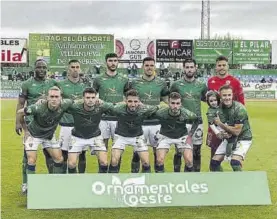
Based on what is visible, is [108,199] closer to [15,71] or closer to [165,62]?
[165,62]

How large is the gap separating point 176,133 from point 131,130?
2.32 ft

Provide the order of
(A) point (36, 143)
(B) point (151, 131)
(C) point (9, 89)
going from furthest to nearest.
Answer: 1. (C) point (9, 89)
2. (B) point (151, 131)
3. (A) point (36, 143)

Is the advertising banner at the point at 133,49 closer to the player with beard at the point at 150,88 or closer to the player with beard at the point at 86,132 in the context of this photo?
the player with beard at the point at 150,88

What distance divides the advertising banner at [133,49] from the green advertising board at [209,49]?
3301mm

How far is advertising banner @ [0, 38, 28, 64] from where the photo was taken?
120 feet

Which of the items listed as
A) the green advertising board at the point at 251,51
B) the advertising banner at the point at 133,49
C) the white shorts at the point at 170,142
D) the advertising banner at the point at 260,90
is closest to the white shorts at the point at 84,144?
the white shorts at the point at 170,142

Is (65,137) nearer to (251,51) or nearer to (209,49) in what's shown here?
(209,49)

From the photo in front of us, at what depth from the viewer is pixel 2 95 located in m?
36.9

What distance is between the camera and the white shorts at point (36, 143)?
26.1 ft

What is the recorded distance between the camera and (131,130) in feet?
26.8

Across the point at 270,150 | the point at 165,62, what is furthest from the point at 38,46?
the point at 270,150

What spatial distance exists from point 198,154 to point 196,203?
1767 mm

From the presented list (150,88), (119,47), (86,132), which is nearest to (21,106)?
(86,132)

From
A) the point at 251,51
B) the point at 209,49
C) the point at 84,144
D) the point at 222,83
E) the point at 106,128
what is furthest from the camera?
the point at 251,51
